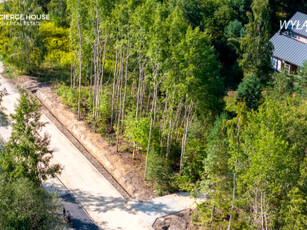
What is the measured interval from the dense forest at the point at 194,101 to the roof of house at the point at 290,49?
5829 millimetres

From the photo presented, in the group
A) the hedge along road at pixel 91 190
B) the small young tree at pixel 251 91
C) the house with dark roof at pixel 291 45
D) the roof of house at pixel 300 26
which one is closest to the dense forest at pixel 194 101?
the small young tree at pixel 251 91

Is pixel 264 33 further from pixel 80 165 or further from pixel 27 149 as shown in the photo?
pixel 27 149

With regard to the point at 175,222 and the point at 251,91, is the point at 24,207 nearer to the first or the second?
the point at 175,222

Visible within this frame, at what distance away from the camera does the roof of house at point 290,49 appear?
178ft

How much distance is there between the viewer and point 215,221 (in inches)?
1125

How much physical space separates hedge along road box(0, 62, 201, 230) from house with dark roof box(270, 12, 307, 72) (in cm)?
3157

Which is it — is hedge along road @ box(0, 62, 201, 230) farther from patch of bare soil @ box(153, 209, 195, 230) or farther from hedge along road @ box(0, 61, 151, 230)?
patch of bare soil @ box(153, 209, 195, 230)

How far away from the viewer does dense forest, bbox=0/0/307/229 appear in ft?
75.1

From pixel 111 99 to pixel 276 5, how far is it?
1660 inches

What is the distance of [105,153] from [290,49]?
3400 cm

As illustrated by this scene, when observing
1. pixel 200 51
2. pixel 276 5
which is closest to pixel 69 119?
pixel 200 51

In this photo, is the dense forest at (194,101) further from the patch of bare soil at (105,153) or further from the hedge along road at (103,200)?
the hedge along road at (103,200)

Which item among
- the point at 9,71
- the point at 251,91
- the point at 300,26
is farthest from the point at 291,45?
the point at 9,71

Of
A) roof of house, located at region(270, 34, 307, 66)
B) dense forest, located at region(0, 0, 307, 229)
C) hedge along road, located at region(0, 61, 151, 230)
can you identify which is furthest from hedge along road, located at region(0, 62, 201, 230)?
roof of house, located at region(270, 34, 307, 66)
